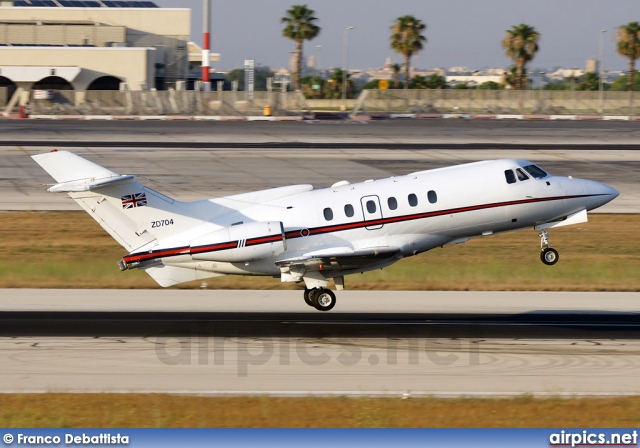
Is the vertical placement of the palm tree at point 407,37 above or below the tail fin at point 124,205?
above

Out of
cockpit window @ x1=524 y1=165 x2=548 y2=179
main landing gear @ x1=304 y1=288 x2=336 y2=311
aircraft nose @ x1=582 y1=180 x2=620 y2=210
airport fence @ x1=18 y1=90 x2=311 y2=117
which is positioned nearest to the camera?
main landing gear @ x1=304 y1=288 x2=336 y2=311

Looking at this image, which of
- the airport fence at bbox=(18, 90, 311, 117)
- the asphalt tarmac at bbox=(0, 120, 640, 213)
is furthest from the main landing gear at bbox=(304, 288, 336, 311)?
the airport fence at bbox=(18, 90, 311, 117)

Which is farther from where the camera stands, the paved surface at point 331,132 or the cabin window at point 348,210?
the paved surface at point 331,132

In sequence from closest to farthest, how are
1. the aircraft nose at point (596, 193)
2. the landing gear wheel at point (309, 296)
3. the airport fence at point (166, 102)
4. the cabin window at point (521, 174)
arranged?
the landing gear wheel at point (309, 296)
the cabin window at point (521, 174)
the aircraft nose at point (596, 193)
the airport fence at point (166, 102)

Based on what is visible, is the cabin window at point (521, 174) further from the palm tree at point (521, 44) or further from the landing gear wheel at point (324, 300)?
the palm tree at point (521, 44)

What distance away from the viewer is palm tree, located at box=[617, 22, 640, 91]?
13312cm

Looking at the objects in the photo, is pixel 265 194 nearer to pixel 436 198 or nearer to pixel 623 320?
pixel 436 198

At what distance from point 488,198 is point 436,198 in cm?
162

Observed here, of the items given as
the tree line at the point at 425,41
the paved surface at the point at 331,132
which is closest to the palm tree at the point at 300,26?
the tree line at the point at 425,41

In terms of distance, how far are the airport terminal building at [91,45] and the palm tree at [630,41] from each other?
61605 mm

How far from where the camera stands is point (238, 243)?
2402cm

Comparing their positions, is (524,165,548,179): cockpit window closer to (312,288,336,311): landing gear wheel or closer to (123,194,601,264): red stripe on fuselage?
(123,194,601,264): red stripe on fuselage

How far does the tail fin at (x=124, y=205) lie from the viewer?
2288 centimetres

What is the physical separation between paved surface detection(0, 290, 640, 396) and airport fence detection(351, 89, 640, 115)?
8239cm
